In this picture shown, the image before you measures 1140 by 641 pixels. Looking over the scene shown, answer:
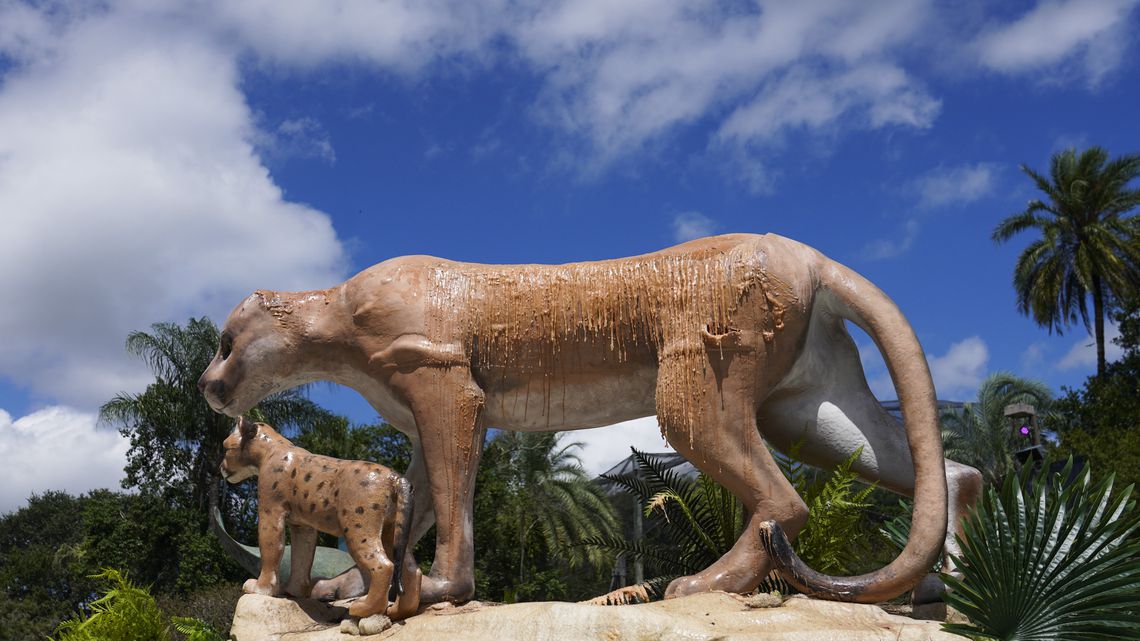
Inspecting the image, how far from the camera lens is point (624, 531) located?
94.1ft

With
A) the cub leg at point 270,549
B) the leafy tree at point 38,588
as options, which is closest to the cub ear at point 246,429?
the cub leg at point 270,549

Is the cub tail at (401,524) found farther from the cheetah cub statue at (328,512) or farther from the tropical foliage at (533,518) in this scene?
the tropical foliage at (533,518)

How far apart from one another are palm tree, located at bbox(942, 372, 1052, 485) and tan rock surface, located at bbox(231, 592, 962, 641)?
73.6ft

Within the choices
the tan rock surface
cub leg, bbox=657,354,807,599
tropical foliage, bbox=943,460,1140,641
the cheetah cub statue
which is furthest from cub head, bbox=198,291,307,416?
tropical foliage, bbox=943,460,1140,641

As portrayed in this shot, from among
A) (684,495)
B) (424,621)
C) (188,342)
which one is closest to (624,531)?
(188,342)

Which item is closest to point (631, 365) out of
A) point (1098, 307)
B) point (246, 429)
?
point (246, 429)

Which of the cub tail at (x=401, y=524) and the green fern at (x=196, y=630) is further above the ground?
the cub tail at (x=401, y=524)

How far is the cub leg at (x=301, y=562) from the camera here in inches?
227

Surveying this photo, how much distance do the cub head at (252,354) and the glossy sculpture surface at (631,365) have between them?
10 mm

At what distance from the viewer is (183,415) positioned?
73.2 ft

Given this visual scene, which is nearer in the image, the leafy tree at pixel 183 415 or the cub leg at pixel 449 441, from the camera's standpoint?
the cub leg at pixel 449 441

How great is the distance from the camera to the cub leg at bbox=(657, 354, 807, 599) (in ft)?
18.0

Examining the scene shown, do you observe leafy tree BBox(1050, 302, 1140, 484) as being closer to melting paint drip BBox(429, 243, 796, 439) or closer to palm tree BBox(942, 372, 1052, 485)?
palm tree BBox(942, 372, 1052, 485)

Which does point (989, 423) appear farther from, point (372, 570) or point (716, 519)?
point (372, 570)
